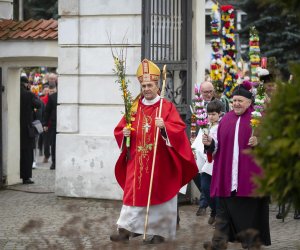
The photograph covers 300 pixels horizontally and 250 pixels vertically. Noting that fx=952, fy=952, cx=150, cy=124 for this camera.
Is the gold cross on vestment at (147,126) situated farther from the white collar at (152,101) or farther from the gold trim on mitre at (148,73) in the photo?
the gold trim on mitre at (148,73)

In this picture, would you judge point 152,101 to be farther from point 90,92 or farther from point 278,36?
point 278,36

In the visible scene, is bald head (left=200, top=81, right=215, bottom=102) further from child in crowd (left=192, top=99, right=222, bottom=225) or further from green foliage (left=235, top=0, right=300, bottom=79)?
green foliage (left=235, top=0, right=300, bottom=79)

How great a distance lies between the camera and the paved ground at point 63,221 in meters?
5.41

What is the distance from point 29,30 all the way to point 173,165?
582cm

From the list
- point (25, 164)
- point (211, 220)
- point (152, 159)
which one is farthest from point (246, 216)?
point (25, 164)

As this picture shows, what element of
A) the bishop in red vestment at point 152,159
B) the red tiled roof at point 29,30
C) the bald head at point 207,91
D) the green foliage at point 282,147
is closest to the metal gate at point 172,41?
the bald head at point 207,91

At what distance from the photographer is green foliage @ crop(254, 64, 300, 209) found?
174 inches

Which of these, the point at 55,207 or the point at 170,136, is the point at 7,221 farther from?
the point at 170,136

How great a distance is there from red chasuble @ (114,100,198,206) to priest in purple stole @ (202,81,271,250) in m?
0.49

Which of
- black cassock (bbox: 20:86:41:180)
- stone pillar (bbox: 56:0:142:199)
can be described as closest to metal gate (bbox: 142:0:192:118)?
stone pillar (bbox: 56:0:142:199)

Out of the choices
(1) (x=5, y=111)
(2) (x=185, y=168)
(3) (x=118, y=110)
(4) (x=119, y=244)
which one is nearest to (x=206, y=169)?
(2) (x=185, y=168)

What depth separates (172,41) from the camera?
529 inches

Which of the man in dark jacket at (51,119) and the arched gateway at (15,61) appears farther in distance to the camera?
the man in dark jacket at (51,119)

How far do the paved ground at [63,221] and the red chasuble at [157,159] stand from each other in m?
0.34
